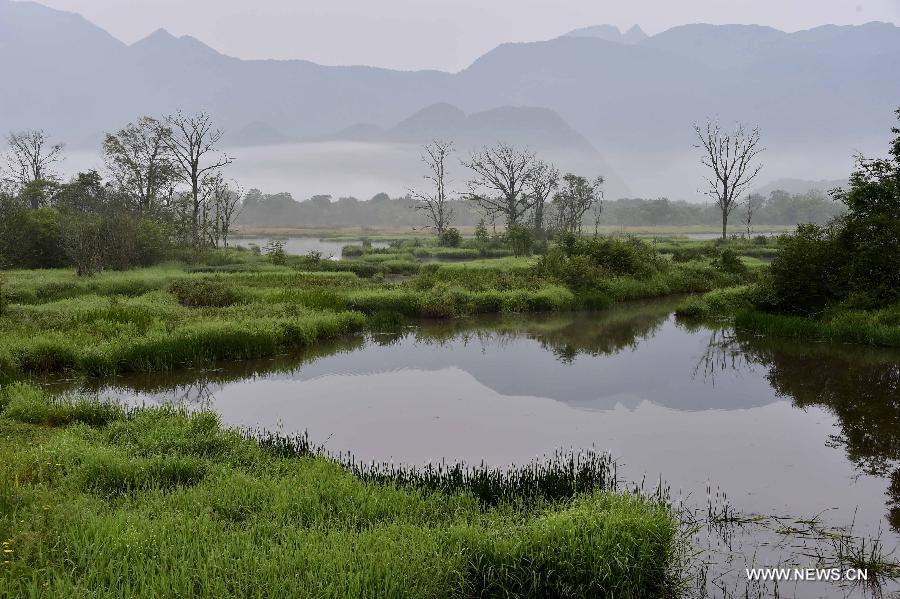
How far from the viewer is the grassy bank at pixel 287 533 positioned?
6168 mm

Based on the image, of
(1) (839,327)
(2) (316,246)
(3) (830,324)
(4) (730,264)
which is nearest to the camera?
(1) (839,327)

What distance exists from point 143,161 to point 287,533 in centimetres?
5901

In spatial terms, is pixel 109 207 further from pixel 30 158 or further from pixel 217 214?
pixel 30 158

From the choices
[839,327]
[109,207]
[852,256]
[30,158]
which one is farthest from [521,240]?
[30,158]

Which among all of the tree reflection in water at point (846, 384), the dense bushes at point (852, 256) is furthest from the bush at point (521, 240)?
the dense bushes at point (852, 256)

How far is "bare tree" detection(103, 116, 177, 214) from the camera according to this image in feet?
183

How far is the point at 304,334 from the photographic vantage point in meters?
21.3

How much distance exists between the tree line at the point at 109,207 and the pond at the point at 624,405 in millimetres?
20397

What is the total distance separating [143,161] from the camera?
58.5 metres

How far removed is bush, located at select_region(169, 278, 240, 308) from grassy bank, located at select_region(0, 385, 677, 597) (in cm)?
1663

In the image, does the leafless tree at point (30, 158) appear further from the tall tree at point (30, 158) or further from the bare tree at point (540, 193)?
the bare tree at point (540, 193)

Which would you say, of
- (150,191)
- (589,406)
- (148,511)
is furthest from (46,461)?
(150,191)

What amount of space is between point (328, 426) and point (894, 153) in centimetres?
1961

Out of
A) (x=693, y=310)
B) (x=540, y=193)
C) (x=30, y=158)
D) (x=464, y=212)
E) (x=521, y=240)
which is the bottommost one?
(x=693, y=310)
